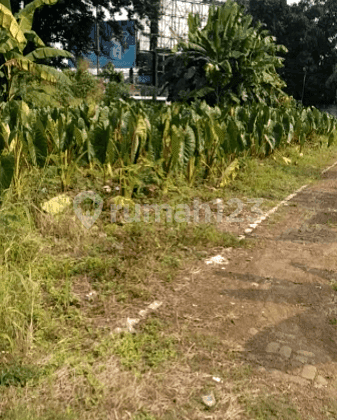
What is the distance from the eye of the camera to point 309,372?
96.0 inches

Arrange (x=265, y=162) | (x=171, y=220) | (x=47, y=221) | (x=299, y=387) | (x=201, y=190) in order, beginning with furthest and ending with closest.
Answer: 1. (x=265, y=162)
2. (x=201, y=190)
3. (x=171, y=220)
4. (x=47, y=221)
5. (x=299, y=387)

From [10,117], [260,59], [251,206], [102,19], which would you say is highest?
[102,19]

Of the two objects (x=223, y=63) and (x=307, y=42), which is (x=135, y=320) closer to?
(x=223, y=63)

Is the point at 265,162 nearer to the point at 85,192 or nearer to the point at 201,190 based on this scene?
the point at 201,190

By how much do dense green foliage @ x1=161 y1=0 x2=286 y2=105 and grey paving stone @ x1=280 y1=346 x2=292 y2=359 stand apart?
33.4ft

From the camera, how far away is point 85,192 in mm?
4805

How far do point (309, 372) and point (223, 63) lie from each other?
1082 cm

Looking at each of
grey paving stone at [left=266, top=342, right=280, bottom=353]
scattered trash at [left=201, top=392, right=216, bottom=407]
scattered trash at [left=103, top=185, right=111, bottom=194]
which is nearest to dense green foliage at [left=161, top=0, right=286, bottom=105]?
scattered trash at [left=103, top=185, right=111, bottom=194]

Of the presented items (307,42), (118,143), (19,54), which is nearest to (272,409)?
(118,143)

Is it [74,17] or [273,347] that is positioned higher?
[74,17]

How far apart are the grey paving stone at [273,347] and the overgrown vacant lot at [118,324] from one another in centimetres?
16

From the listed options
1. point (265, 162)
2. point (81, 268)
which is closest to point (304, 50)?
point (265, 162)

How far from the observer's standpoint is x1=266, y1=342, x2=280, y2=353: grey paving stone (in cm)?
261

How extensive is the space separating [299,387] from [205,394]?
1.48ft
